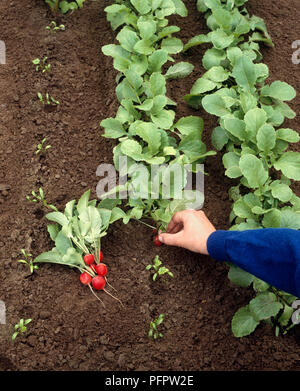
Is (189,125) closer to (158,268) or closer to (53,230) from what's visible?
(158,268)

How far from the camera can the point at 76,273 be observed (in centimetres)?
234

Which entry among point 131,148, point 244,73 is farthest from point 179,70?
point 131,148

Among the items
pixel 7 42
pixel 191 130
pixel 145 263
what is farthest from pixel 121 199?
pixel 7 42

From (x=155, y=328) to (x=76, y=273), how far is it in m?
0.50

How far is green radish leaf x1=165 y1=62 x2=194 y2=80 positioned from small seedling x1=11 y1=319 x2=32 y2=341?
178 centimetres

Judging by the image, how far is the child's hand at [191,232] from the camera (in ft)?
6.73

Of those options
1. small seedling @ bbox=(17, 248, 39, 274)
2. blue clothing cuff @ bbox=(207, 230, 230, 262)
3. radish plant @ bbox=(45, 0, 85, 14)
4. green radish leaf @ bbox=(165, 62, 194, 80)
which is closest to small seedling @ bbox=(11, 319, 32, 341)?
small seedling @ bbox=(17, 248, 39, 274)

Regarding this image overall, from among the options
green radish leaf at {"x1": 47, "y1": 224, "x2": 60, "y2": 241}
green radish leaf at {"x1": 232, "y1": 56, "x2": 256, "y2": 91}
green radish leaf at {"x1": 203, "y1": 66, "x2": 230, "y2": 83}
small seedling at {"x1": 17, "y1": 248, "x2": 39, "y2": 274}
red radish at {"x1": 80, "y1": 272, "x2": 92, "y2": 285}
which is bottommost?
small seedling at {"x1": 17, "y1": 248, "x2": 39, "y2": 274}

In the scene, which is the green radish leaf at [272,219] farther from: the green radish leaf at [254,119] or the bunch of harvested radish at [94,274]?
the bunch of harvested radish at [94,274]

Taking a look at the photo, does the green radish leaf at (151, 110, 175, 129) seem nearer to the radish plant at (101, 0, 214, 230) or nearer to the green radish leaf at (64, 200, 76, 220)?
the radish plant at (101, 0, 214, 230)

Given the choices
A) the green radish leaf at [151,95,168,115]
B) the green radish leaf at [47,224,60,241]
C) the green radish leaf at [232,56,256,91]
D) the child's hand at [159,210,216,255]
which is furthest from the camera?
the green radish leaf at [232,56,256,91]

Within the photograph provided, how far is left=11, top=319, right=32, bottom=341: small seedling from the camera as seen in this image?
2125 millimetres

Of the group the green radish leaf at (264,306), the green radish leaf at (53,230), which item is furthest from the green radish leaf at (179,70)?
the green radish leaf at (264,306)

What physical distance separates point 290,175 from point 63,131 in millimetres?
1434
